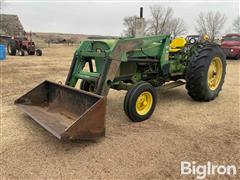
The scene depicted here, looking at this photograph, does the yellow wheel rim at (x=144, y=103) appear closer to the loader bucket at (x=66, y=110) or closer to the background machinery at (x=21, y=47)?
the loader bucket at (x=66, y=110)

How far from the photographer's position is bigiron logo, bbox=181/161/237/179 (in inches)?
111

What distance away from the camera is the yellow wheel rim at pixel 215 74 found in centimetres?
562

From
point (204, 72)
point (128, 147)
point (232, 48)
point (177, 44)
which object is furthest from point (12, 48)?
point (128, 147)

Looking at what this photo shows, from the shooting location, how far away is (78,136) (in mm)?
3168

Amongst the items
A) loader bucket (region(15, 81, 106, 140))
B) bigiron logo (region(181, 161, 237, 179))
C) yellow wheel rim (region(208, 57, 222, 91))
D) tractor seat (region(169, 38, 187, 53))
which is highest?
tractor seat (region(169, 38, 187, 53))

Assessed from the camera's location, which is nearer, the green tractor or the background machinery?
the green tractor

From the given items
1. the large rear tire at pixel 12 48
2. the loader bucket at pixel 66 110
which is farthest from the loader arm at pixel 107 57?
the large rear tire at pixel 12 48

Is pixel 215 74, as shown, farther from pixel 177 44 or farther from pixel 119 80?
pixel 119 80

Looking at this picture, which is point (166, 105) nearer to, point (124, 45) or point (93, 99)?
point (124, 45)

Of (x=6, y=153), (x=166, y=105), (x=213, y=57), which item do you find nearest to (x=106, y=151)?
(x=6, y=153)

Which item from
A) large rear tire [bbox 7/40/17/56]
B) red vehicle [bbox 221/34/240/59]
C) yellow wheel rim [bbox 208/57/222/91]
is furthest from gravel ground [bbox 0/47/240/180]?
large rear tire [bbox 7/40/17/56]

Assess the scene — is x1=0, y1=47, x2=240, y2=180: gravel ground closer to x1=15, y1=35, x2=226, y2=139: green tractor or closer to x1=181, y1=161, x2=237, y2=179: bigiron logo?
x1=181, y1=161, x2=237, y2=179: bigiron logo

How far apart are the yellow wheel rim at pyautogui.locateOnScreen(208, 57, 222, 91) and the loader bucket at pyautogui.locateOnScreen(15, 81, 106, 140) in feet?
10.2

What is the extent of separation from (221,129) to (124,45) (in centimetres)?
201
